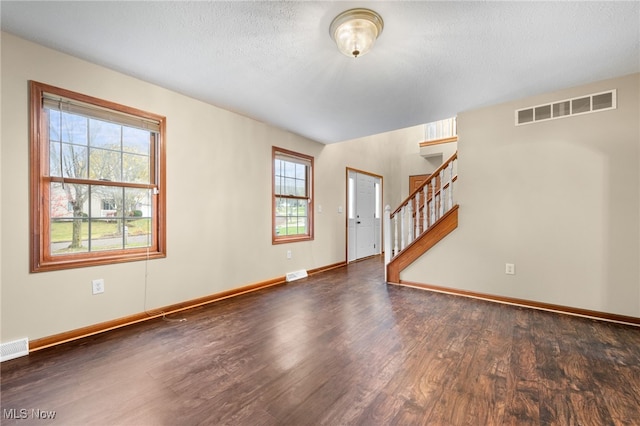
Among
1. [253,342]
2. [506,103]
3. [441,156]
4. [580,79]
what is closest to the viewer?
[253,342]

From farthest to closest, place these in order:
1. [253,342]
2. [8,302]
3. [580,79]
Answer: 1. [580,79]
2. [253,342]
3. [8,302]

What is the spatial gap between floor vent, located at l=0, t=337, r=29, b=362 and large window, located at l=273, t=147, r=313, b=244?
8.52 feet

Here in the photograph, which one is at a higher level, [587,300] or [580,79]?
[580,79]

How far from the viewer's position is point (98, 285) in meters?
2.36

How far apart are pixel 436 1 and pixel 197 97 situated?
2.52m

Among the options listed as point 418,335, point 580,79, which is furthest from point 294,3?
point 580,79

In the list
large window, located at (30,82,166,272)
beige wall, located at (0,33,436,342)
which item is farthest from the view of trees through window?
beige wall, located at (0,33,436,342)

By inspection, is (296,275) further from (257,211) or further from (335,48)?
(335,48)

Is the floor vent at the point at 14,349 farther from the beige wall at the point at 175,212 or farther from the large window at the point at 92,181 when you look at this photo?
the large window at the point at 92,181

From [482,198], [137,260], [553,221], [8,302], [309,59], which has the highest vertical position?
[309,59]

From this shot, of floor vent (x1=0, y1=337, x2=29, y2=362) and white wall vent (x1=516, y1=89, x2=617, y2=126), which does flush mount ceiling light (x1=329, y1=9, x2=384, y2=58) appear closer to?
white wall vent (x1=516, y1=89, x2=617, y2=126)

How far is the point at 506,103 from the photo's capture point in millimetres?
3133

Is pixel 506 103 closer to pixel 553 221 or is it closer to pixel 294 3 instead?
pixel 553 221

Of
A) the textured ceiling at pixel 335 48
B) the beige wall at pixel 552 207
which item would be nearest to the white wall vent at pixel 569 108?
the beige wall at pixel 552 207
